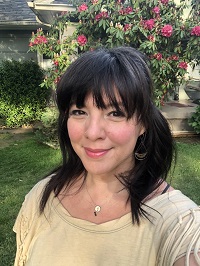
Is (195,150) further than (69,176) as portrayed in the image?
Yes

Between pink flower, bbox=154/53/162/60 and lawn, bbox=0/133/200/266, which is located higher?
pink flower, bbox=154/53/162/60

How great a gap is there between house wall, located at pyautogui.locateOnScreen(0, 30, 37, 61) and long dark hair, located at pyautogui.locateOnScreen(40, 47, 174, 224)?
8.93m

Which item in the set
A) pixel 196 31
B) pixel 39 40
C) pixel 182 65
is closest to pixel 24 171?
pixel 39 40

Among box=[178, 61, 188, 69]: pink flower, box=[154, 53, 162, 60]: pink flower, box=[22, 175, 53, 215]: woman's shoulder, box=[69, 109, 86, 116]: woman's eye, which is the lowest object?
box=[178, 61, 188, 69]: pink flower

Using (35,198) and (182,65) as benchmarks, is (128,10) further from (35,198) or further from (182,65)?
(35,198)

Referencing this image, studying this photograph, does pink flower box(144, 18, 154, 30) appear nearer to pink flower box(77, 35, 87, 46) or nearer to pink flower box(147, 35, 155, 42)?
pink flower box(147, 35, 155, 42)

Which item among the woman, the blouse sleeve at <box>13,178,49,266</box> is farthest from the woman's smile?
the blouse sleeve at <box>13,178,49,266</box>

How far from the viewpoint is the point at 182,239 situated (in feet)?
3.35

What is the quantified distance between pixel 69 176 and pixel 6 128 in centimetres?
701

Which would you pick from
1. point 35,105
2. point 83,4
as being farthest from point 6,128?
point 83,4

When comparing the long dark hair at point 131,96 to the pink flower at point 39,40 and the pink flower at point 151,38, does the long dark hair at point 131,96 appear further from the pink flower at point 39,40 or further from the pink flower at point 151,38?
the pink flower at point 39,40

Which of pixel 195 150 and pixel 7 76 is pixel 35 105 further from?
pixel 195 150

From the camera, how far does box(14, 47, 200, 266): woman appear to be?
3.64 ft

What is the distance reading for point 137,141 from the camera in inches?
53.4
